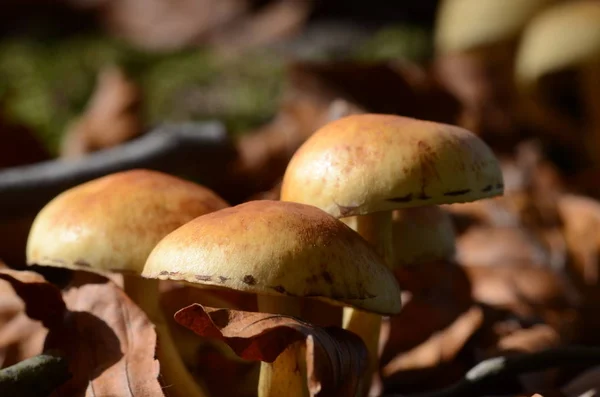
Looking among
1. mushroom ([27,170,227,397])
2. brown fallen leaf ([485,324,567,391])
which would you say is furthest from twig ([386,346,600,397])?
mushroom ([27,170,227,397])

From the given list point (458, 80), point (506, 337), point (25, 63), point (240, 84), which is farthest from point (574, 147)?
point (25, 63)

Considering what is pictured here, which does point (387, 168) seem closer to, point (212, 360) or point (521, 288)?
point (212, 360)

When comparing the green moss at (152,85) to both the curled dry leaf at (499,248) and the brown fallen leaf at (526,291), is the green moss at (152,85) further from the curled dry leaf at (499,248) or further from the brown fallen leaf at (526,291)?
the brown fallen leaf at (526,291)

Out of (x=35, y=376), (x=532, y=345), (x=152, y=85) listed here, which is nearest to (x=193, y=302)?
(x=35, y=376)

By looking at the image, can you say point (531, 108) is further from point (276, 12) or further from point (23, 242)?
point (276, 12)

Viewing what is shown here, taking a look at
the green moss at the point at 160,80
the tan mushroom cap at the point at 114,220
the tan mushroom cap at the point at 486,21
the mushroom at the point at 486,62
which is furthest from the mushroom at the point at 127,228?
the tan mushroom cap at the point at 486,21

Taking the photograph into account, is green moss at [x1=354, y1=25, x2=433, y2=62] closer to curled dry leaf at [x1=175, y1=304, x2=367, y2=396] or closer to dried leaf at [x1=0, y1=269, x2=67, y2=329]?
dried leaf at [x1=0, y1=269, x2=67, y2=329]
